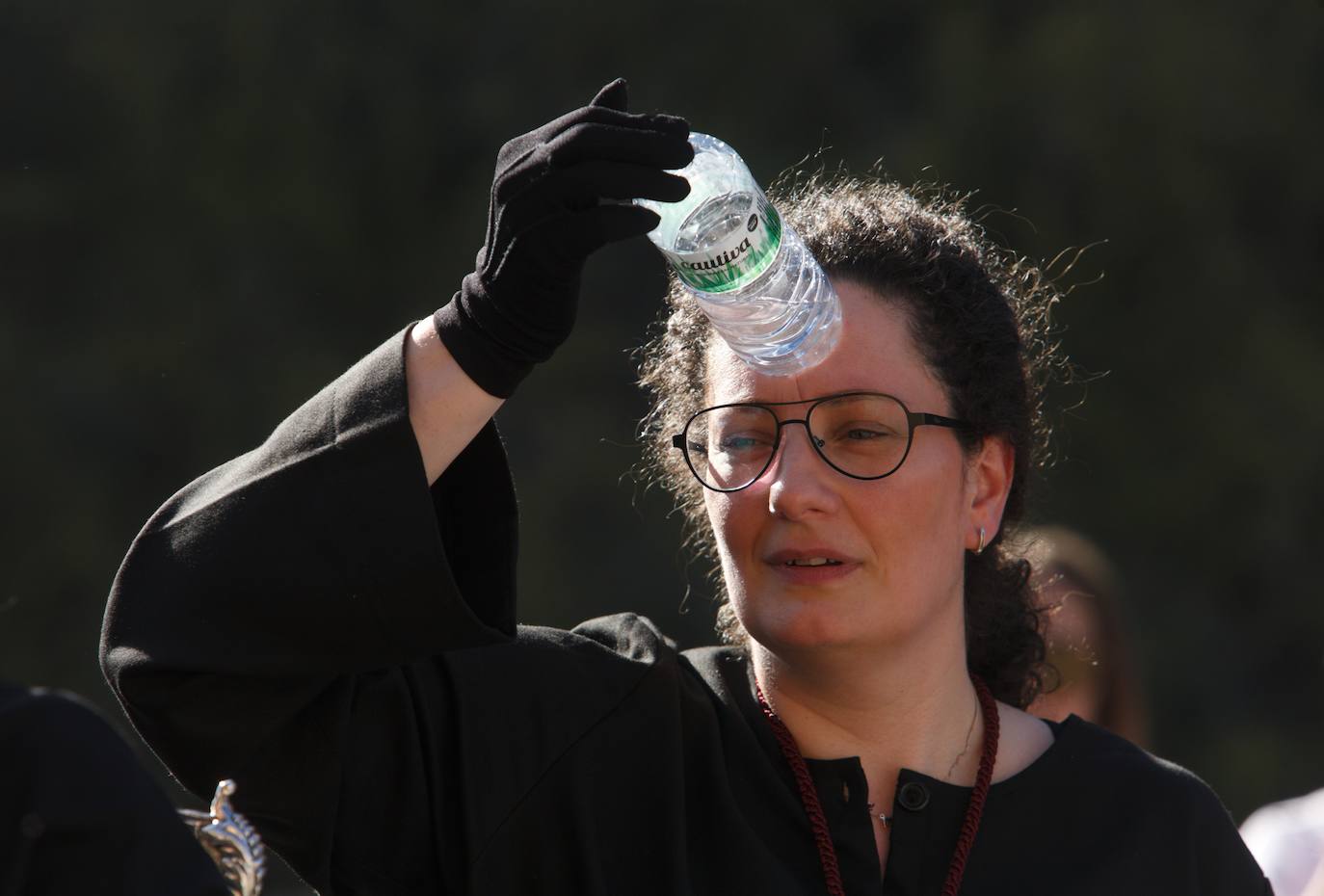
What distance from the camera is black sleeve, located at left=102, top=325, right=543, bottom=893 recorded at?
5.74ft

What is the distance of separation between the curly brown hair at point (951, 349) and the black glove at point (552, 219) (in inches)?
22.5

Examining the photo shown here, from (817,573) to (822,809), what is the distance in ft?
1.03

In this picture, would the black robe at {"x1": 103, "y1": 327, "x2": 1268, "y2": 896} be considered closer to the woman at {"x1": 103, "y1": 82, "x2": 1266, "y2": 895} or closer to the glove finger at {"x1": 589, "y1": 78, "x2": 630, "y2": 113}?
the woman at {"x1": 103, "y1": 82, "x2": 1266, "y2": 895}

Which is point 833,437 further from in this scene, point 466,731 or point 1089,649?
point 1089,649

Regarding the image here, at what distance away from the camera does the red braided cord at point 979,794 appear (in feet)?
6.79

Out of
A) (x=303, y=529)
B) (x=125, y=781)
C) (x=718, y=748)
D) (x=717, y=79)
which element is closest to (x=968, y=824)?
(x=718, y=748)

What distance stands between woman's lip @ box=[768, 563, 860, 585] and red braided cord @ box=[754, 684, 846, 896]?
24 centimetres

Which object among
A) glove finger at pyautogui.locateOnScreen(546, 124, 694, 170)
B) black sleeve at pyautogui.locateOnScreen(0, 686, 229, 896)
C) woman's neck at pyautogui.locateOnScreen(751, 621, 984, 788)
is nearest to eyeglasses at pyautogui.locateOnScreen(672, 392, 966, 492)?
woman's neck at pyautogui.locateOnScreen(751, 621, 984, 788)

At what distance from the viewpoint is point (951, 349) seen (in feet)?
7.58

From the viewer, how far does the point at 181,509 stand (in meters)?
1.82

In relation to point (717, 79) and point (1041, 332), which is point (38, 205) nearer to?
point (717, 79)

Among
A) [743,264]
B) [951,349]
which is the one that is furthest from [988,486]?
[743,264]

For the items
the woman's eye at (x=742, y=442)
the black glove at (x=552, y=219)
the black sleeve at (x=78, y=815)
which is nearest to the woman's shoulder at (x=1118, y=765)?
the woman's eye at (x=742, y=442)

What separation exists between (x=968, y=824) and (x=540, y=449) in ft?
15.5
